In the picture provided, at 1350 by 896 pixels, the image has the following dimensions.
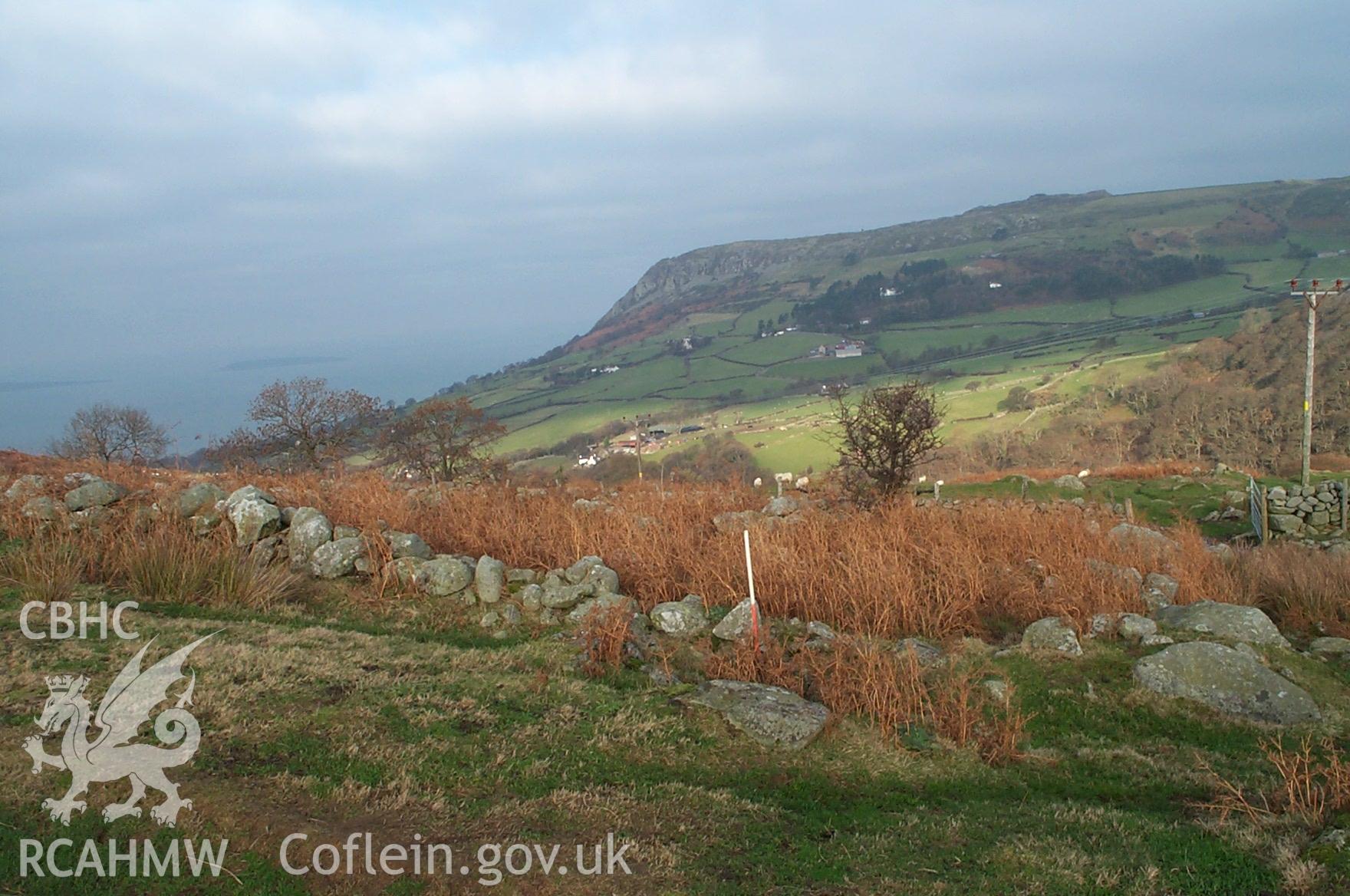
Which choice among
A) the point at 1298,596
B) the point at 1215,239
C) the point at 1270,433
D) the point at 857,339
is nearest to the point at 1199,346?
the point at 1270,433

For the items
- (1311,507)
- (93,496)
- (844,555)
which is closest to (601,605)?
(844,555)

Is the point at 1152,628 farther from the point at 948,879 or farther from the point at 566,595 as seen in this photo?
the point at 566,595

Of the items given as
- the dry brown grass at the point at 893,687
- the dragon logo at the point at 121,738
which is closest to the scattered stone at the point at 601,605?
the dry brown grass at the point at 893,687

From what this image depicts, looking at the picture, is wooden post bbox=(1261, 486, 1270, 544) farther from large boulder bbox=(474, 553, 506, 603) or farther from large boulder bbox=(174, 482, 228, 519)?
large boulder bbox=(174, 482, 228, 519)

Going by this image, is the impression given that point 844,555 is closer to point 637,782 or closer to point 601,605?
point 601,605

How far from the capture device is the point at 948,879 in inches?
152

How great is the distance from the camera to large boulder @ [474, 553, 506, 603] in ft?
27.0

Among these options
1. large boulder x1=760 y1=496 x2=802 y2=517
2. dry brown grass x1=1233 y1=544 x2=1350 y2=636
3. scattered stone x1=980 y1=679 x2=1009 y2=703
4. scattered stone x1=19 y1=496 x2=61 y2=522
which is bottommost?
dry brown grass x1=1233 y1=544 x2=1350 y2=636

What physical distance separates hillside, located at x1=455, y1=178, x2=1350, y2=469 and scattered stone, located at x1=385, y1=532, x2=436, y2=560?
110ft

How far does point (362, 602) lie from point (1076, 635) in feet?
23.3

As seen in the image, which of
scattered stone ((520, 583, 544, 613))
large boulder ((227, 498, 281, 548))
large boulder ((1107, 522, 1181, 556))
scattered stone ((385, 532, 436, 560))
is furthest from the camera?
large boulder ((1107, 522, 1181, 556))

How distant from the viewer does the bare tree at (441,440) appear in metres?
21.1

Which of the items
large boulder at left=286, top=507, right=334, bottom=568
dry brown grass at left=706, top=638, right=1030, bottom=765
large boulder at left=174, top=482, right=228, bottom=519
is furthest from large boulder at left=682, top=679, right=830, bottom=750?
large boulder at left=174, top=482, right=228, bottom=519

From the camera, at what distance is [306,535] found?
29.2 feet
